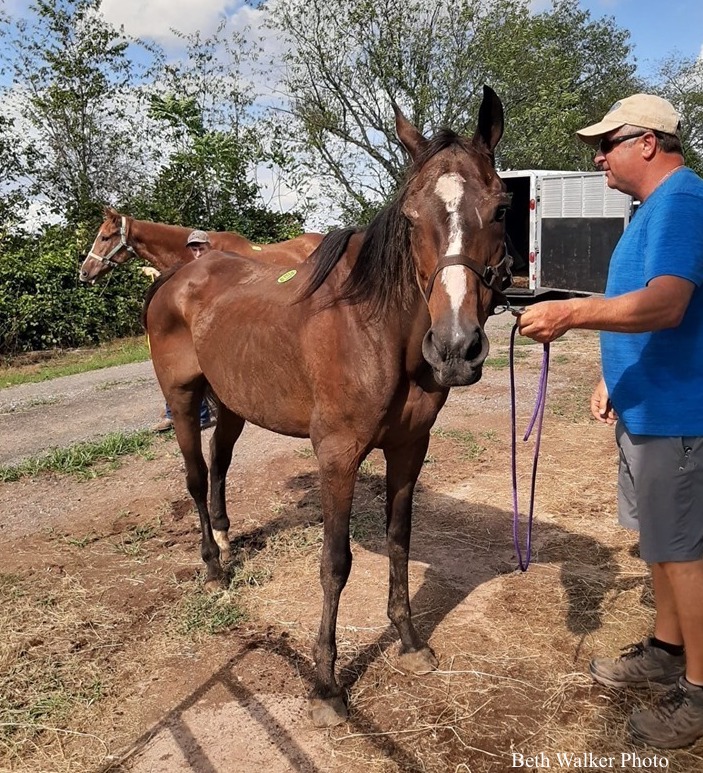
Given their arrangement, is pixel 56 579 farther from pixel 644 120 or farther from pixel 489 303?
pixel 644 120

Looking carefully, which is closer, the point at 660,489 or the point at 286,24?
the point at 660,489

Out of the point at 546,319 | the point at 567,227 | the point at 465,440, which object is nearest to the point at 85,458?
the point at 465,440

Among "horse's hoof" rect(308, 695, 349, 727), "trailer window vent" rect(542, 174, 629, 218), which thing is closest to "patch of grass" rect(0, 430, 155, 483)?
"horse's hoof" rect(308, 695, 349, 727)

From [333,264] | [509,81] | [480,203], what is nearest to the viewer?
[480,203]

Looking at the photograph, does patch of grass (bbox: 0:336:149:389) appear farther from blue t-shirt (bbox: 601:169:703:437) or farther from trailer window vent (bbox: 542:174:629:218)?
blue t-shirt (bbox: 601:169:703:437)

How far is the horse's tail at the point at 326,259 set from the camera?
9.03 feet

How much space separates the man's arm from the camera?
1.82 meters

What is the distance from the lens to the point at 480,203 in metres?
1.96

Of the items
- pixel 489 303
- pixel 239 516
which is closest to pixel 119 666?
pixel 239 516

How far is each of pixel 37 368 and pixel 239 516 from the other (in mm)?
8449

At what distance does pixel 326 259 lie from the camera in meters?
2.79

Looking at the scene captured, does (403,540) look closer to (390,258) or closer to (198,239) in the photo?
(390,258)

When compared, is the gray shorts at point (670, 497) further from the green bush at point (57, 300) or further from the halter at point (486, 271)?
the green bush at point (57, 300)

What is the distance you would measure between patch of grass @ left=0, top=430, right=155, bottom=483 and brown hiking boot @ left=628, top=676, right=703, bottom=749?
465 cm
